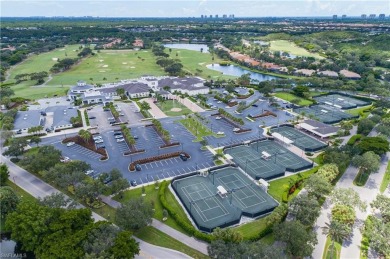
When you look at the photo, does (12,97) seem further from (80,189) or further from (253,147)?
(253,147)

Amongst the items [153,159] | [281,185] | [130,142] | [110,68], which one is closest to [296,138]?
[281,185]

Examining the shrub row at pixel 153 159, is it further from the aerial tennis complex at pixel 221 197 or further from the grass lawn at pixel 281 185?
the grass lawn at pixel 281 185

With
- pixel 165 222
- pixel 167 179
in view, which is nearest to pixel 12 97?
pixel 167 179

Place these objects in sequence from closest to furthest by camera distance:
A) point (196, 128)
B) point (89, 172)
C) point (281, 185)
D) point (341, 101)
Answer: point (281, 185) < point (89, 172) < point (196, 128) < point (341, 101)

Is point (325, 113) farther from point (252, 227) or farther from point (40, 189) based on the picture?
point (40, 189)

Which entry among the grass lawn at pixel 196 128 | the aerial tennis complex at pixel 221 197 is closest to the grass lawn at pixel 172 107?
the grass lawn at pixel 196 128

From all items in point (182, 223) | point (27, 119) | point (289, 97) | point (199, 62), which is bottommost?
point (199, 62)

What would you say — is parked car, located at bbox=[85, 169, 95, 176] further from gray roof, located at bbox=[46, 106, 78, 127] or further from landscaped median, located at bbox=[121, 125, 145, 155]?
gray roof, located at bbox=[46, 106, 78, 127]
